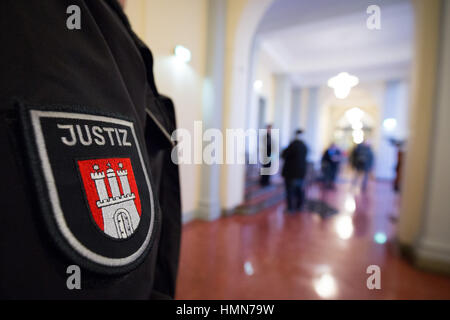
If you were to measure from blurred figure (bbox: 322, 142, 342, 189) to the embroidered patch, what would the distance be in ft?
18.1

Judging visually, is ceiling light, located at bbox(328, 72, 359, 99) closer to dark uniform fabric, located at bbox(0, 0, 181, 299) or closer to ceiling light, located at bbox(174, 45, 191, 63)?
dark uniform fabric, located at bbox(0, 0, 181, 299)

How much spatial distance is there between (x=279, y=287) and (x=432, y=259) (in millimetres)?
1519

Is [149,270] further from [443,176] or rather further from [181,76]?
[443,176]

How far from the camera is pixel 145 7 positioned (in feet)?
4.07

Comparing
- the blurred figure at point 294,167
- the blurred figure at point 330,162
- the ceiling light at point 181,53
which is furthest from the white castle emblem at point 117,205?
the blurred figure at point 330,162

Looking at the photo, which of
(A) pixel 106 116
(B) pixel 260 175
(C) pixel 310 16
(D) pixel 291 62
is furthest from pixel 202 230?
(D) pixel 291 62

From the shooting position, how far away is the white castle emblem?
0.72ft

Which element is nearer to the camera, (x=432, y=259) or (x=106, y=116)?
(x=106, y=116)

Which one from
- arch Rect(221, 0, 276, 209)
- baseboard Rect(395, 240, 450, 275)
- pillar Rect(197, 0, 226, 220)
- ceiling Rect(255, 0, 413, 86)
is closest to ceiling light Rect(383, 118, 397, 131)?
ceiling Rect(255, 0, 413, 86)

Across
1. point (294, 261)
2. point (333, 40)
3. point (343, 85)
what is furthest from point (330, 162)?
point (343, 85)

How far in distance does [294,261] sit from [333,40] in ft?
20.3

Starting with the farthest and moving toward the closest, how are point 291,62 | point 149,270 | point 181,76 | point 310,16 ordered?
1. point 291,62
2. point 310,16
3. point 181,76
4. point 149,270

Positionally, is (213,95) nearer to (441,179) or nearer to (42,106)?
(441,179)

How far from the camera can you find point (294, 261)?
Result: 2.07 m
